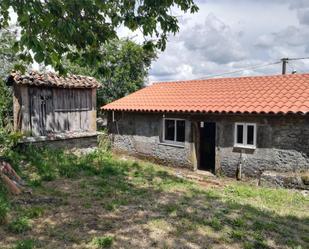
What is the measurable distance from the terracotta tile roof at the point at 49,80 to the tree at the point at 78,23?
681 centimetres

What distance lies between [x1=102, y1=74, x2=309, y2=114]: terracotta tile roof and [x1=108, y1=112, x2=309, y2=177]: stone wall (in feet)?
1.27

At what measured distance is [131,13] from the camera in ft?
18.4

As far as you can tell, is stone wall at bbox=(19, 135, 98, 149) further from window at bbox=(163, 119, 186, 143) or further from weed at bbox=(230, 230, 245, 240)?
weed at bbox=(230, 230, 245, 240)

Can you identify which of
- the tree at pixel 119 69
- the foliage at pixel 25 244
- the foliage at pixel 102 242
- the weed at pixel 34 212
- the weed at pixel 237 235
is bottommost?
the weed at pixel 237 235

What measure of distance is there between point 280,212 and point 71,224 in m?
5.22

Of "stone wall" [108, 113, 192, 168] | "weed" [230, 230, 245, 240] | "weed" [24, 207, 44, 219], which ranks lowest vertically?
"weed" [230, 230, 245, 240]

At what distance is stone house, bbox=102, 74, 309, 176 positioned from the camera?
11.4 meters

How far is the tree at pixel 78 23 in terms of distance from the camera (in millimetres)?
4359

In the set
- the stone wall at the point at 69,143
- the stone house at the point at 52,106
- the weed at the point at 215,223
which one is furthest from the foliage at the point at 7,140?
the weed at the point at 215,223

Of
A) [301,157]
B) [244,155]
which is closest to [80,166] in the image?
[244,155]

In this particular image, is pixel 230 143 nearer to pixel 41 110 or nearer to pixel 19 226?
pixel 41 110

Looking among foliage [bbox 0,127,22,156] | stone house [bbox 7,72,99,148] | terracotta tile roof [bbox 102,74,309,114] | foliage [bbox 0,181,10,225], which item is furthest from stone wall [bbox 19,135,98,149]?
foliage [bbox 0,181,10,225]

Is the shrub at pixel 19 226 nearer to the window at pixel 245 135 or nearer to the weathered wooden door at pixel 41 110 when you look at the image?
the weathered wooden door at pixel 41 110

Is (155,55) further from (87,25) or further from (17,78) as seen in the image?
(87,25)
